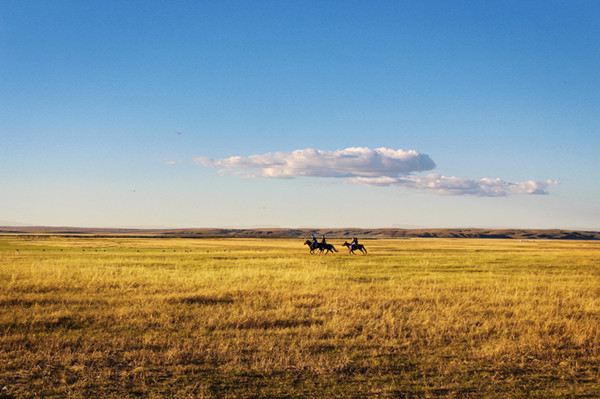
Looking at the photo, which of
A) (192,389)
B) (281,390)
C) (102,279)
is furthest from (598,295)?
(102,279)

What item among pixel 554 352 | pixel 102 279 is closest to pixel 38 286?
pixel 102 279

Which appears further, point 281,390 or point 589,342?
point 589,342

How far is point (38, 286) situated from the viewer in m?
17.2

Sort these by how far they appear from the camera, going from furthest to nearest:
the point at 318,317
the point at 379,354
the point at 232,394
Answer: the point at 318,317, the point at 379,354, the point at 232,394

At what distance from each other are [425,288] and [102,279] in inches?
540

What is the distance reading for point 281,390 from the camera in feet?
22.6

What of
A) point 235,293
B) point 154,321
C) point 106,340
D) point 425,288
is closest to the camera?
point 106,340

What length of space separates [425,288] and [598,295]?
6.46m

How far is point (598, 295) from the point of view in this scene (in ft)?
55.9

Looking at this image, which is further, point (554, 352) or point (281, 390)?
point (554, 352)

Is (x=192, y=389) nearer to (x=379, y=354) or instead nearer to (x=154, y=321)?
(x=379, y=354)

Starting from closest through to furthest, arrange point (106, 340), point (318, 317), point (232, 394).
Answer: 1. point (232, 394)
2. point (106, 340)
3. point (318, 317)

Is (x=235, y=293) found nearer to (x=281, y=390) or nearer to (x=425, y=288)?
(x=425, y=288)

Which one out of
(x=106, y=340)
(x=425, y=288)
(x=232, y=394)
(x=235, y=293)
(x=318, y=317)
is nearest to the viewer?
(x=232, y=394)
